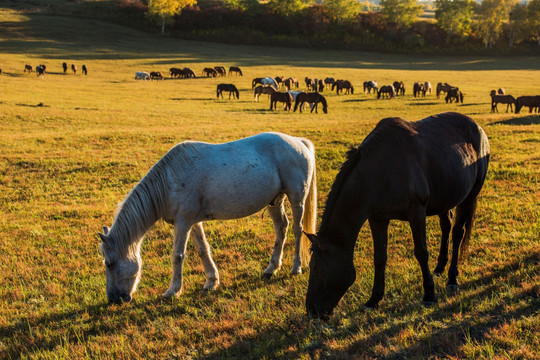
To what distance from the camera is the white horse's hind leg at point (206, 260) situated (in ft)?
19.0

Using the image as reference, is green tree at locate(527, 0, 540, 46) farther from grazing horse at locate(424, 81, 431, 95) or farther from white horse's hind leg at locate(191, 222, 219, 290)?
white horse's hind leg at locate(191, 222, 219, 290)

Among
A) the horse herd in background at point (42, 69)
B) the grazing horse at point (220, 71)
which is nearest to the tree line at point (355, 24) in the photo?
the grazing horse at point (220, 71)

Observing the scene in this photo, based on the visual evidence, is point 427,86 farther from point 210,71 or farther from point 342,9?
point 342,9

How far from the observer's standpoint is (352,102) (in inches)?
1329

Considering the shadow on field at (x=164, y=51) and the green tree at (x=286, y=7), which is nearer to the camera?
Result: the shadow on field at (x=164, y=51)

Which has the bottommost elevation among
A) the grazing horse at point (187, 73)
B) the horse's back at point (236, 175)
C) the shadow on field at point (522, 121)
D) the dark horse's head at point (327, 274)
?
the dark horse's head at point (327, 274)

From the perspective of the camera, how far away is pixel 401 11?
8469 centimetres

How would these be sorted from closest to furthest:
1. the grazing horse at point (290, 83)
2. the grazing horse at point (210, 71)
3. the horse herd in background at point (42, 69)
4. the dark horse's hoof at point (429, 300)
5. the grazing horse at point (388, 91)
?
1. the dark horse's hoof at point (429, 300)
2. the grazing horse at point (388, 91)
3. the grazing horse at point (290, 83)
4. the horse herd in background at point (42, 69)
5. the grazing horse at point (210, 71)

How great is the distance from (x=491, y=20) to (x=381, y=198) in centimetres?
8914

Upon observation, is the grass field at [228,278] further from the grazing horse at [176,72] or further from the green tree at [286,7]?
the green tree at [286,7]

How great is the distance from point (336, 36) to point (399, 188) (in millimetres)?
83005

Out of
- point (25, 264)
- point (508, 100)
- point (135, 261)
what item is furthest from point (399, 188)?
point (508, 100)

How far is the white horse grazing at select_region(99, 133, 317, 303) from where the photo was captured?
528 cm

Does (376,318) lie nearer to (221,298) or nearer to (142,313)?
(221,298)
